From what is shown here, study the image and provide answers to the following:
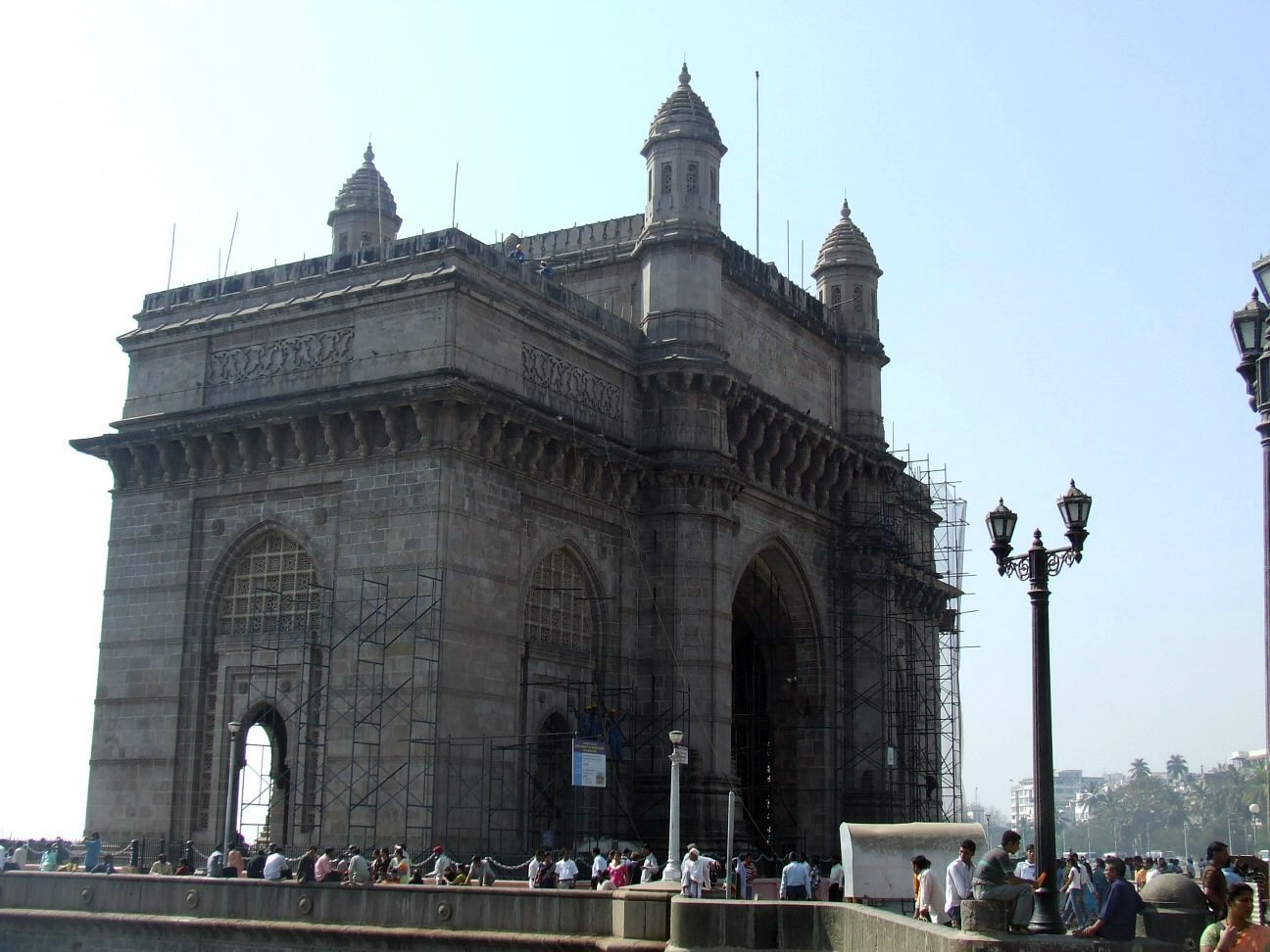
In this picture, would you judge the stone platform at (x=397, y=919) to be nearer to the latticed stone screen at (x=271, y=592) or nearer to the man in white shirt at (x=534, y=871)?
the man in white shirt at (x=534, y=871)

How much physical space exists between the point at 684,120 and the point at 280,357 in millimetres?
10416

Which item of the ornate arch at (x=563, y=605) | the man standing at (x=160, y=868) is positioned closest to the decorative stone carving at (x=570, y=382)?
the ornate arch at (x=563, y=605)

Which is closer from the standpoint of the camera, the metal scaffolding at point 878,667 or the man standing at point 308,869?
the man standing at point 308,869

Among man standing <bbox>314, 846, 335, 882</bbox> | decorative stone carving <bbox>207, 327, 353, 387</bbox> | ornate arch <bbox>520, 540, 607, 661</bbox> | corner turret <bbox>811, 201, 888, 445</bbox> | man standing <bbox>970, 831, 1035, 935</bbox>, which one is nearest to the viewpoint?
man standing <bbox>970, 831, 1035, 935</bbox>

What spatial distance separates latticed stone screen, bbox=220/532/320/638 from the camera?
94.4 feet

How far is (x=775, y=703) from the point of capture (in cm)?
3888

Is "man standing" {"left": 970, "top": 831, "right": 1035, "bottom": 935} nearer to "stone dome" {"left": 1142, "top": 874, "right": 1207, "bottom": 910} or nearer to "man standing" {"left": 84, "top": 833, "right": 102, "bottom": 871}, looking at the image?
"stone dome" {"left": 1142, "top": 874, "right": 1207, "bottom": 910}

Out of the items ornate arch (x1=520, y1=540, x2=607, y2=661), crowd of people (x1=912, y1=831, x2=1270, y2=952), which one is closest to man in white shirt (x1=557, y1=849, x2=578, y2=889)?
ornate arch (x1=520, y1=540, x2=607, y2=661)

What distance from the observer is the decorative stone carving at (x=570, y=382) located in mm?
30281

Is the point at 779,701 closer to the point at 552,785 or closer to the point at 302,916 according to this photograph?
the point at 552,785

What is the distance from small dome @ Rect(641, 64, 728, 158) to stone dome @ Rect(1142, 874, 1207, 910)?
924 inches

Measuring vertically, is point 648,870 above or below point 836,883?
above

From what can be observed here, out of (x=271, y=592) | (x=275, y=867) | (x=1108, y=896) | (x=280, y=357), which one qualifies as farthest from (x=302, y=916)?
(x=1108, y=896)

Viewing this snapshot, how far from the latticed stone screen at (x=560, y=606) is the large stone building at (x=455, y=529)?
0.07m
